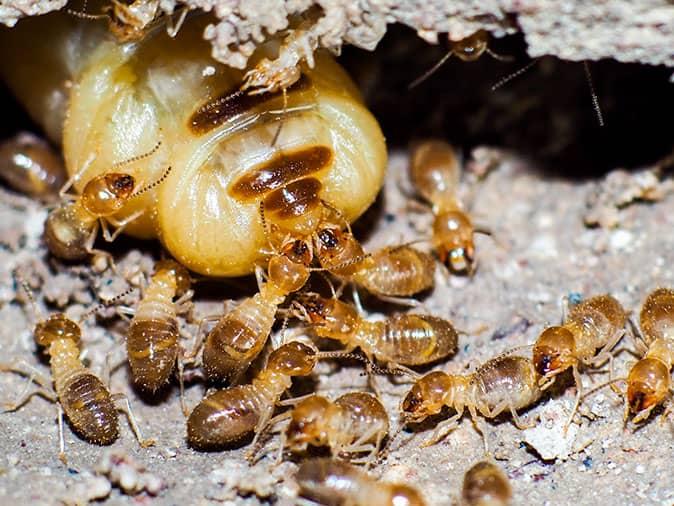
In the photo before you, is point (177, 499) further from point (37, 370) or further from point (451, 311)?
point (451, 311)

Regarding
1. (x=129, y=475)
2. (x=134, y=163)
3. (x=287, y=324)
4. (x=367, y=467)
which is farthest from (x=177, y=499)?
(x=134, y=163)

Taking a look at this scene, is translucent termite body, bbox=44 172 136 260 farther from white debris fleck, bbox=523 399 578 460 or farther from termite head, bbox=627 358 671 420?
termite head, bbox=627 358 671 420

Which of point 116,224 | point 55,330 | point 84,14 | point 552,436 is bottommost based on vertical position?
point 552,436

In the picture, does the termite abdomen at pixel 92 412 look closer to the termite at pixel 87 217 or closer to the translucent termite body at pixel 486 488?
the termite at pixel 87 217

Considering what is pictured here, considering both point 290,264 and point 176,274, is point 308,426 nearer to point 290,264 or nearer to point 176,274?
point 290,264

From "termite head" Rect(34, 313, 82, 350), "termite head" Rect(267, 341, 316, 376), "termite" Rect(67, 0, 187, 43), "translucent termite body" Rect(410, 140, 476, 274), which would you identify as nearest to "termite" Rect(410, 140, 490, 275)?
"translucent termite body" Rect(410, 140, 476, 274)

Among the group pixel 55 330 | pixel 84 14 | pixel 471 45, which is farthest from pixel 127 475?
pixel 471 45

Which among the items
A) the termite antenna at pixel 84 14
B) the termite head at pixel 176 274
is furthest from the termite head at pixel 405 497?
the termite antenna at pixel 84 14
